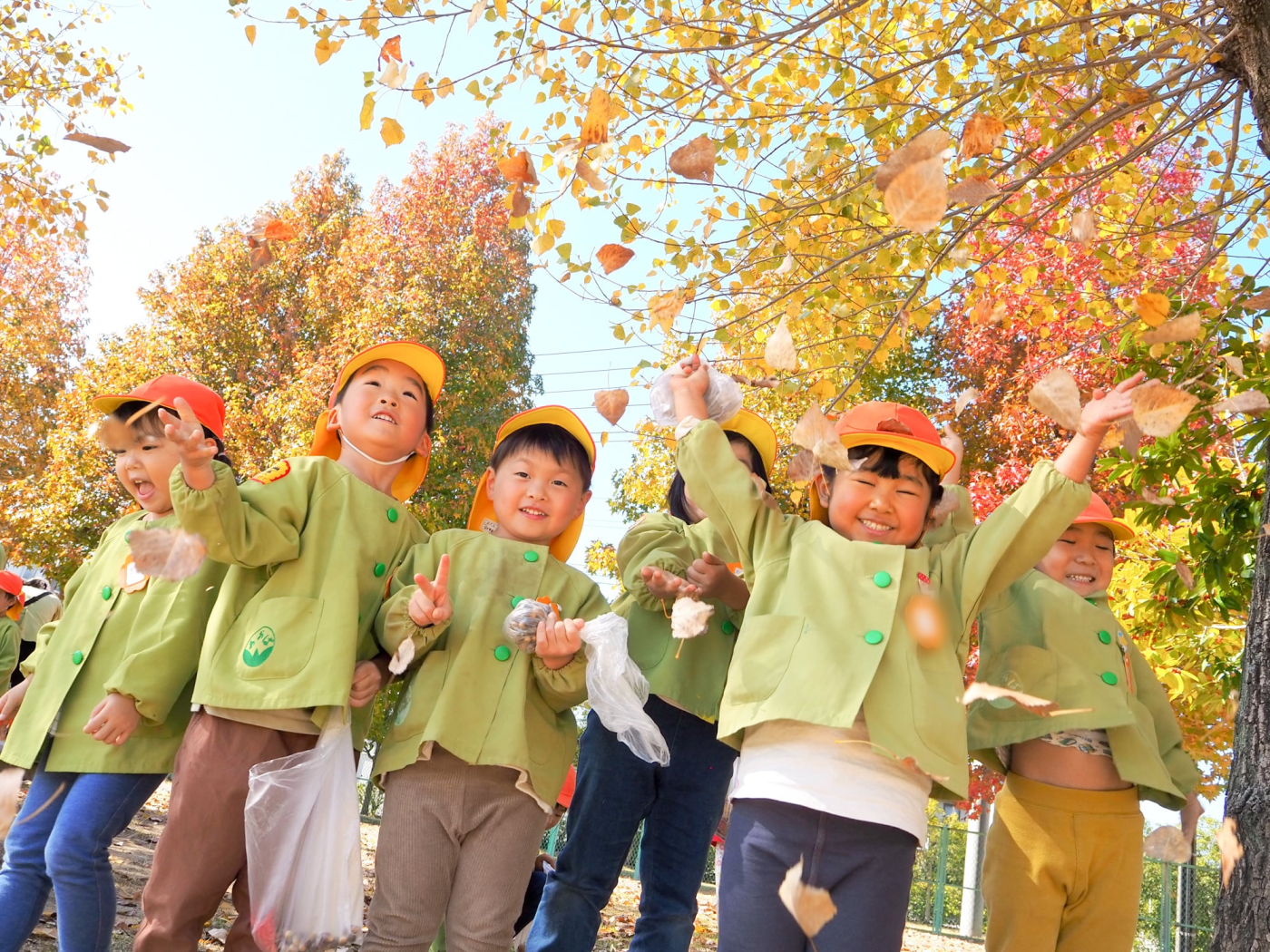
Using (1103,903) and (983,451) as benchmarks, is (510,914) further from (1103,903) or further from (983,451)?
A: (983,451)

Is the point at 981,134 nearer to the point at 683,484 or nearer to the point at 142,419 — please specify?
the point at 683,484

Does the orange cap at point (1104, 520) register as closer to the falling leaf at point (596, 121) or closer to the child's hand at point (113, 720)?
the falling leaf at point (596, 121)

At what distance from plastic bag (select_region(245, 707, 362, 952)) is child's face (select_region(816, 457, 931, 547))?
54.9 inches

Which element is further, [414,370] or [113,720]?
[414,370]

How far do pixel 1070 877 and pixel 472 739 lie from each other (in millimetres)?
1607

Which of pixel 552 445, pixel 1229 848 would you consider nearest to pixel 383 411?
pixel 552 445

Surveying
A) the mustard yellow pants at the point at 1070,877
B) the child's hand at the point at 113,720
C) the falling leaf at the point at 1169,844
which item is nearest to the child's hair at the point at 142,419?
the child's hand at the point at 113,720

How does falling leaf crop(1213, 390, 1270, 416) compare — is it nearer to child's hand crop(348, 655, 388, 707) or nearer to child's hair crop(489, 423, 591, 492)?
child's hair crop(489, 423, 591, 492)

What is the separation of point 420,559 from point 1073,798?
186cm

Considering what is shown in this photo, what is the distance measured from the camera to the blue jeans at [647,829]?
2.83 metres

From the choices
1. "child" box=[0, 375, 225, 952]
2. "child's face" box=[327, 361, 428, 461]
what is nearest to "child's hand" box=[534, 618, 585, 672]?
"child's face" box=[327, 361, 428, 461]

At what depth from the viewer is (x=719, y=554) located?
124 inches

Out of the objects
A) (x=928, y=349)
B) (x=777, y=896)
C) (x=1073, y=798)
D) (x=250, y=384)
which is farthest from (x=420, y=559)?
(x=250, y=384)

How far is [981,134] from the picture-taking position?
3309mm
